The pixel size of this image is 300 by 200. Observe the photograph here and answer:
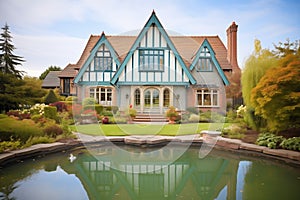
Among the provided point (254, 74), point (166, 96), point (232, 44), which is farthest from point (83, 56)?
point (254, 74)

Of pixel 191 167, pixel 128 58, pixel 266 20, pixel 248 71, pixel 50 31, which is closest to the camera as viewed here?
pixel 191 167

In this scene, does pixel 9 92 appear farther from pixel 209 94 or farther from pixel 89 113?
pixel 209 94

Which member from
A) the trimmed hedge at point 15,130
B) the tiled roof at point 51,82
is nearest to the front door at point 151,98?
the trimmed hedge at point 15,130

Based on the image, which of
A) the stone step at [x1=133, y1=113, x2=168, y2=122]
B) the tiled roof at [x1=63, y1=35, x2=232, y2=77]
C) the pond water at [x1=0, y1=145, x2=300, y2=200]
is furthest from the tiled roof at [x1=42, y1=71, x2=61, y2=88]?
the pond water at [x1=0, y1=145, x2=300, y2=200]

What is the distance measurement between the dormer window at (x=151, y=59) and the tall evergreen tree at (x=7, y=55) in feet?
24.4

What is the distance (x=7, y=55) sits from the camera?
33.6ft

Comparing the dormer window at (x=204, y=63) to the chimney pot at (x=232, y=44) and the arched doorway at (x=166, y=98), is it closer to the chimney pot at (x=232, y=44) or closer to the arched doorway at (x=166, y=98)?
the arched doorway at (x=166, y=98)

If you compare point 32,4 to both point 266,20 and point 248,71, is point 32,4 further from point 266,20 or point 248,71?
point 266,20

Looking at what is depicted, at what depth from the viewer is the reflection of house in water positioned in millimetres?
4477

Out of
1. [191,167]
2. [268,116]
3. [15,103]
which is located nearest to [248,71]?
[268,116]

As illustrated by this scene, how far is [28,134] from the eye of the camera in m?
7.52

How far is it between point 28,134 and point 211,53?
41.4 feet

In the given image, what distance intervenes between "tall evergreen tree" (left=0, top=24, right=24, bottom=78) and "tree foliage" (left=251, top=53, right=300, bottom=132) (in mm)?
9737

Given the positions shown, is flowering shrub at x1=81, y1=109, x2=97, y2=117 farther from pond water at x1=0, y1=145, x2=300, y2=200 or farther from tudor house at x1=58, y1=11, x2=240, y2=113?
pond water at x1=0, y1=145, x2=300, y2=200
